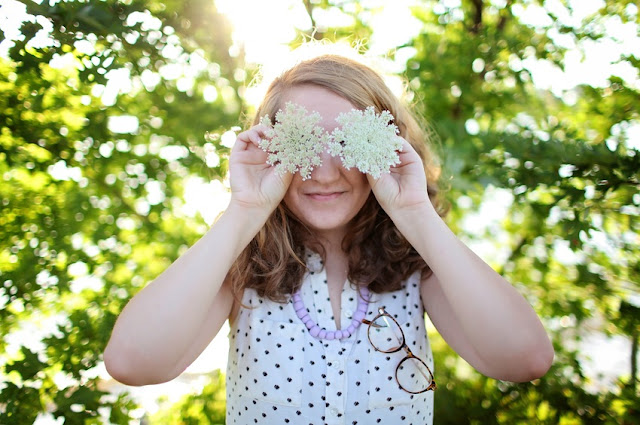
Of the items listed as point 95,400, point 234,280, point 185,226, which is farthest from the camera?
point 185,226

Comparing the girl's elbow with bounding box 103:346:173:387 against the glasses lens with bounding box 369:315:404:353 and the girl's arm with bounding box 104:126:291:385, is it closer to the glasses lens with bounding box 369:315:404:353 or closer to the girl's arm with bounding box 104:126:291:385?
the girl's arm with bounding box 104:126:291:385

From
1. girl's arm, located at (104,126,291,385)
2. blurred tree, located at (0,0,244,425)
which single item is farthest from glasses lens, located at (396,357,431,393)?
blurred tree, located at (0,0,244,425)

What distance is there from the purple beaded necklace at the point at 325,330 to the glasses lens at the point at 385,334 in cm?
5

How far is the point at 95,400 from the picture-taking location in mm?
1852

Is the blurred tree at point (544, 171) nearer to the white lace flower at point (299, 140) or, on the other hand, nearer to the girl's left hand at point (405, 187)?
the girl's left hand at point (405, 187)

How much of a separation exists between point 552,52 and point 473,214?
965 mm

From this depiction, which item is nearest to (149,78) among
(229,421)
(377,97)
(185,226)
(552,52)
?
(185,226)

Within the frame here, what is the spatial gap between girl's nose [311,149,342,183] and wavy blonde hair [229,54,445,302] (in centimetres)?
21

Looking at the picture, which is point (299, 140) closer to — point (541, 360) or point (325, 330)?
point (325, 330)

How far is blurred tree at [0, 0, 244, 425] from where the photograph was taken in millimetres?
1822

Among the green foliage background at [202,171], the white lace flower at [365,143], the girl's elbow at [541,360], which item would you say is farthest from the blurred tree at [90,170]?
the girl's elbow at [541,360]

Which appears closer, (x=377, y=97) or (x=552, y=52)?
(x=377, y=97)

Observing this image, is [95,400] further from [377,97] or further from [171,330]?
[377,97]

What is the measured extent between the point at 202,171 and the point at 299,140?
1.05 m
